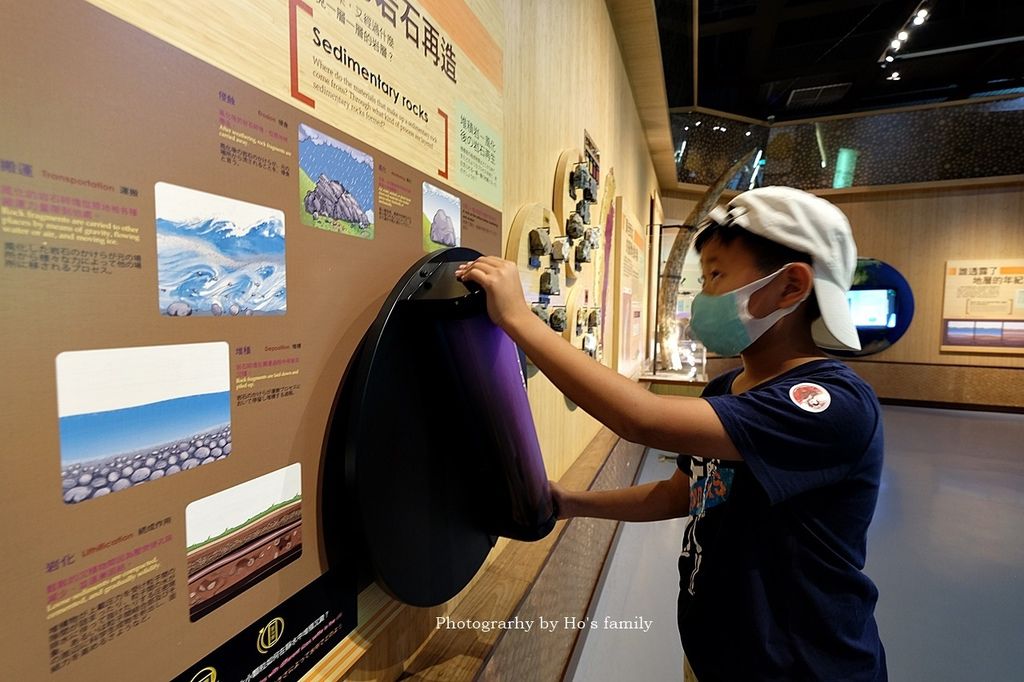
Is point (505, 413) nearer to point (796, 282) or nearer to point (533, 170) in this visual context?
point (796, 282)

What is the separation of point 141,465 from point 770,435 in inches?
28.9

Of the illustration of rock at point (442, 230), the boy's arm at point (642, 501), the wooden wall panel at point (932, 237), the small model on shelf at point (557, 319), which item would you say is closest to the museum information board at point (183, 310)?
the illustration of rock at point (442, 230)

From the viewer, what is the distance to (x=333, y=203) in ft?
1.98

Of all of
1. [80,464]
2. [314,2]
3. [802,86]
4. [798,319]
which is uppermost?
[802,86]

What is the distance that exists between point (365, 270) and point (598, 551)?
1.97 metres

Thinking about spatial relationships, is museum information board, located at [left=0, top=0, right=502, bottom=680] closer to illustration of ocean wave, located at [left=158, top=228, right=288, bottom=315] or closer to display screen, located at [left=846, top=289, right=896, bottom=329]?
illustration of ocean wave, located at [left=158, top=228, right=288, bottom=315]

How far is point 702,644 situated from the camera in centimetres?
90

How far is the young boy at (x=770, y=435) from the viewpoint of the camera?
0.71m

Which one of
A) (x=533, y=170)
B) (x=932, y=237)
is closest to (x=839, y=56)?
(x=932, y=237)

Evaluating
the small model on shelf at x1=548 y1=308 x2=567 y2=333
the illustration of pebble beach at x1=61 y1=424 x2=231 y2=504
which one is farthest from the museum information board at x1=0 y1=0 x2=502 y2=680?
the small model on shelf at x1=548 y1=308 x2=567 y2=333

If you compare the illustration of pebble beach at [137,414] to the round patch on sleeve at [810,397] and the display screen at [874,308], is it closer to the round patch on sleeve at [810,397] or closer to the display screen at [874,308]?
the round patch on sleeve at [810,397]

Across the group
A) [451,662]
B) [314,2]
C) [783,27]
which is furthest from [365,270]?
[783,27]

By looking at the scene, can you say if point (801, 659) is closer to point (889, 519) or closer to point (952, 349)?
point (889, 519)

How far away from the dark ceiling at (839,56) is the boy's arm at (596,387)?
341 centimetres
